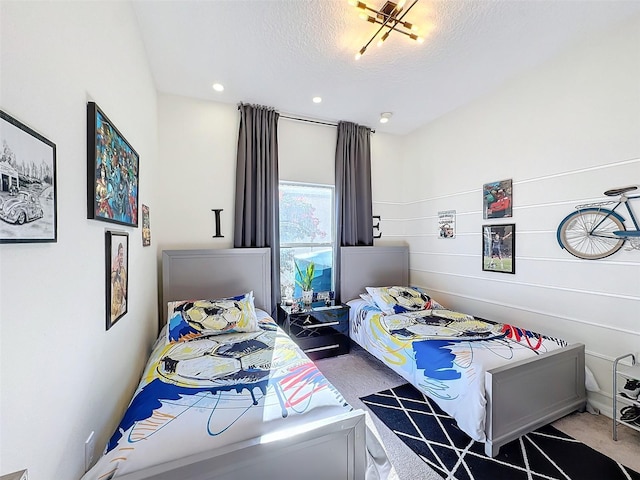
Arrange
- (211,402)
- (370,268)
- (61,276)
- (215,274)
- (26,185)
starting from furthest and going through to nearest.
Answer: (370,268), (215,274), (211,402), (61,276), (26,185)

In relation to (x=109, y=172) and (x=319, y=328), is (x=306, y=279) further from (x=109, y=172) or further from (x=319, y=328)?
(x=109, y=172)

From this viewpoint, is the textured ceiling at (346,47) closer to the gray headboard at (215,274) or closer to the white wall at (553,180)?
the white wall at (553,180)

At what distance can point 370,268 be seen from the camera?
3.72 metres

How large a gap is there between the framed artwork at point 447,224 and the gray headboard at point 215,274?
219 centimetres

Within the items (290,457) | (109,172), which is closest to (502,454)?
(290,457)

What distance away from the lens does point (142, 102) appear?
2.19m

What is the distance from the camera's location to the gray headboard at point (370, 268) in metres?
3.59

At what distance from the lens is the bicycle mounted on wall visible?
198 centimetres

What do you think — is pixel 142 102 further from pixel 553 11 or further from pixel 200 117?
pixel 553 11

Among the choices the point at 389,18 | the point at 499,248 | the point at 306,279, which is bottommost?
the point at 306,279

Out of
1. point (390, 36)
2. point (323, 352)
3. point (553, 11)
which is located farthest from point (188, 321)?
point (553, 11)

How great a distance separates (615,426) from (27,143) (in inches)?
135

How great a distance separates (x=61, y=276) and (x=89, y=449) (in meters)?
0.85

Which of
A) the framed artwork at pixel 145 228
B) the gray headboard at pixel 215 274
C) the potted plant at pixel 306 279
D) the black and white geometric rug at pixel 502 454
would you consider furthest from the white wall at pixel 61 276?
the potted plant at pixel 306 279
